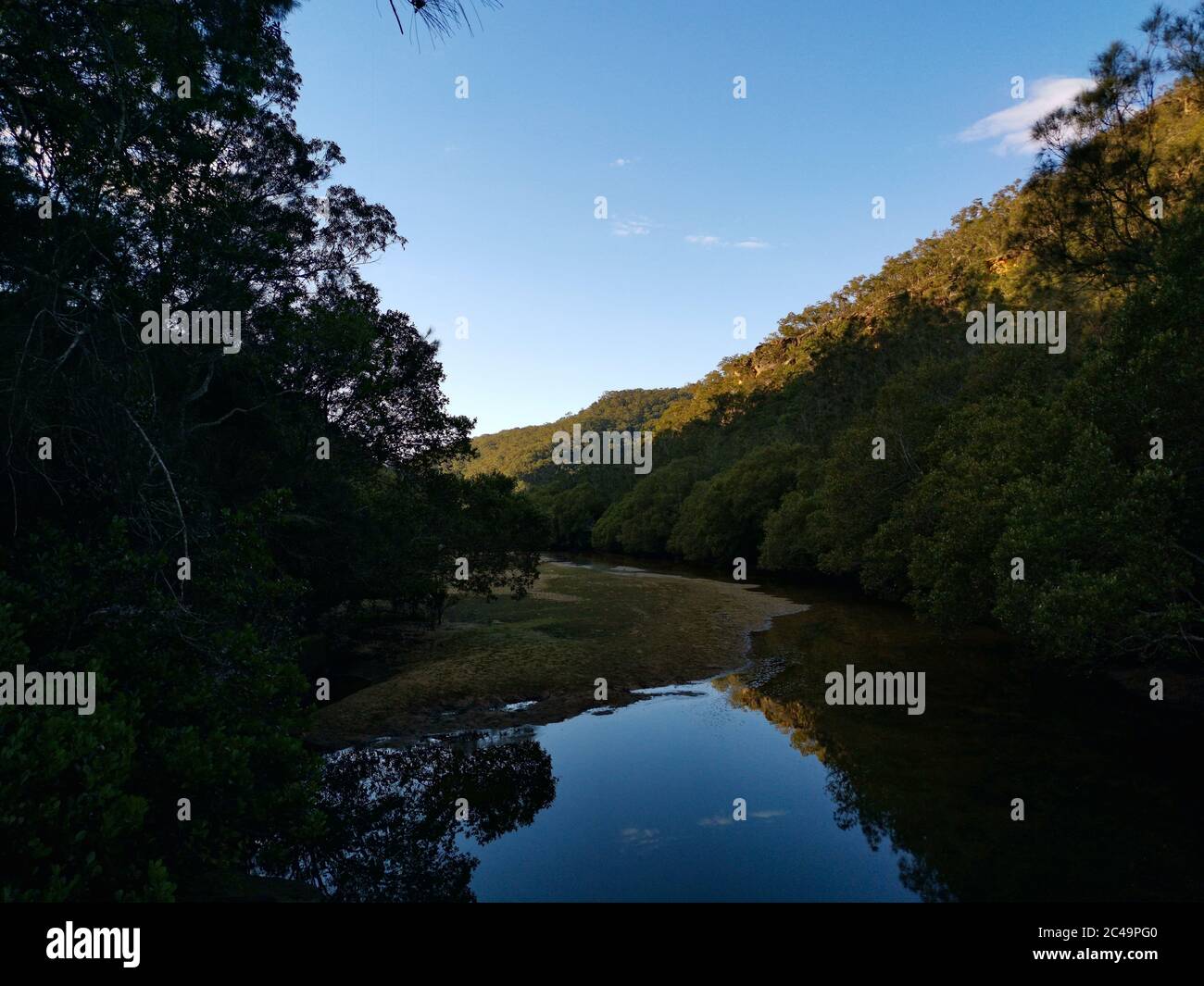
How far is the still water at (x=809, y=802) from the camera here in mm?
12047

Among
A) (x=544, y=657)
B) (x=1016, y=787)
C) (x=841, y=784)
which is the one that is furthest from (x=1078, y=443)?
(x=544, y=657)

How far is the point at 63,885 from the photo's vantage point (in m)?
6.05

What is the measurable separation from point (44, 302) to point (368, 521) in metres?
16.9

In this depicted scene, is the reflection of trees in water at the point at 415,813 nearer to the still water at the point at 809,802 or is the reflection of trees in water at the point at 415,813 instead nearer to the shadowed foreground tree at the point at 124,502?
the still water at the point at 809,802

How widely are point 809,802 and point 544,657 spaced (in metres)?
15.9

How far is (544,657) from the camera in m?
29.7

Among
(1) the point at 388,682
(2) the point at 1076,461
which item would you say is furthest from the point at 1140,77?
(1) the point at 388,682

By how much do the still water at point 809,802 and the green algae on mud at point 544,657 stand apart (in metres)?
1.83

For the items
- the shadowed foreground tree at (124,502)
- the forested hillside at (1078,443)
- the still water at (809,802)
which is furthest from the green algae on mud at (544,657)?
the forested hillside at (1078,443)

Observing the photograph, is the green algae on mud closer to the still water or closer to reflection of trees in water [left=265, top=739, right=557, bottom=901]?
the still water

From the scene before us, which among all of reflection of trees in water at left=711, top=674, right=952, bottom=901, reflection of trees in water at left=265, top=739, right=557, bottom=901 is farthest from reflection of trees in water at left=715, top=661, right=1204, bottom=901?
reflection of trees in water at left=265, top=739, right=557, bottom=901

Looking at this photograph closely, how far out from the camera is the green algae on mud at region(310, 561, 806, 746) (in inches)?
872

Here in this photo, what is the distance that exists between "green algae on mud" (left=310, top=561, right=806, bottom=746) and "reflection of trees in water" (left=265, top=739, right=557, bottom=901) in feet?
7.36
